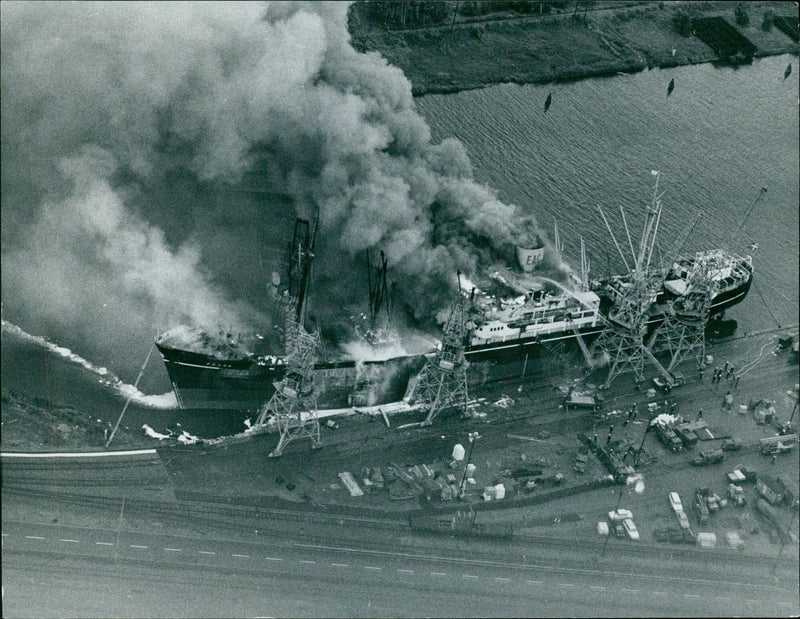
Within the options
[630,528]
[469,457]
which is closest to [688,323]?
[630,528]

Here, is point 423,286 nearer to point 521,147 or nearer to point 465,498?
point 465,498

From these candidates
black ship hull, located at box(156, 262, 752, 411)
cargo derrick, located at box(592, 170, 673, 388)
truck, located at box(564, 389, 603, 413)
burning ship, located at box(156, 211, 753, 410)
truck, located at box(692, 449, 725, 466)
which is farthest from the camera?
cargo derrick, located at box(592, 170, 673, 388)

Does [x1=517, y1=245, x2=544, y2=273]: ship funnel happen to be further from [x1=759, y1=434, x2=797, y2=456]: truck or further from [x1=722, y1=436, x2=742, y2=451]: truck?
[x1=759, y1=434, x2=797, y2=456]: truck

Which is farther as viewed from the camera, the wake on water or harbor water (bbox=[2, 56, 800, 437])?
harbor water (bbox=[2, 56, 800, 437])

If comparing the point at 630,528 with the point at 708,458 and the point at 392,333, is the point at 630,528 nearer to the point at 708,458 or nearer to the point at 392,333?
the point at 708,458

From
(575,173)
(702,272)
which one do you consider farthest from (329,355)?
(575,173)

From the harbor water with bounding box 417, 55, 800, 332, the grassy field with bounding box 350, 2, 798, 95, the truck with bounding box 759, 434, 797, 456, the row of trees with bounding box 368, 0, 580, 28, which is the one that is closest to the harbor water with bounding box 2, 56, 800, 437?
the harbor water with bounding box 417, 55, 800, 332

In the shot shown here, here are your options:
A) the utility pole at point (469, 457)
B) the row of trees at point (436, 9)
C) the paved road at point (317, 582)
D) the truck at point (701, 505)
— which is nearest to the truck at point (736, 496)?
the truck at point (701, 505)
